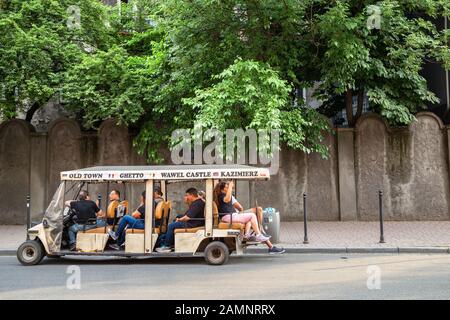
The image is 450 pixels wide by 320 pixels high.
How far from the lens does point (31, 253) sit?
1034cm

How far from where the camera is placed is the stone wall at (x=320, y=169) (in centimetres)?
1725

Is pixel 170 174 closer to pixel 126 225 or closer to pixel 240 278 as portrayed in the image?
pixel 126 225

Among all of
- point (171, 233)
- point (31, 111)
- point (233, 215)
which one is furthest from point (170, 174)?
point (31, 111)

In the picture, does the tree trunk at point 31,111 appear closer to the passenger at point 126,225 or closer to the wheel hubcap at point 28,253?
the wheel hubcap at point 28,253

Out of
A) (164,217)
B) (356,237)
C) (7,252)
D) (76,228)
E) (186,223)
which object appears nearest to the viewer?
(186,223)

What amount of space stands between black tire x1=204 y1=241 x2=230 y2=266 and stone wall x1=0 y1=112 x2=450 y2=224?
293 inches

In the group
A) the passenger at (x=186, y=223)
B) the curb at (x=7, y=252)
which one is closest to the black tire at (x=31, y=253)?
the curb at (x=7, y=252)

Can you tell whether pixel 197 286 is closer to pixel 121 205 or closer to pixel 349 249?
pixel 121 205

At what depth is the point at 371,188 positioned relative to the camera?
56.9 ft

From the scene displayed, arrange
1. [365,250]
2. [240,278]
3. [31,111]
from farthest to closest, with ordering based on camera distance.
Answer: [31,111] → [365,250] → [240,278]

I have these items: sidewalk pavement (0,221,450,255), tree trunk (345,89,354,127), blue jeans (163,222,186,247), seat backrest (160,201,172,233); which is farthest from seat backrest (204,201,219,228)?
A: tree trunk (345,89,354,127)

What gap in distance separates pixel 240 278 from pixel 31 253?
191 inches

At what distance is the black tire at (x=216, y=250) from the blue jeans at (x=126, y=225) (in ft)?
4.95
